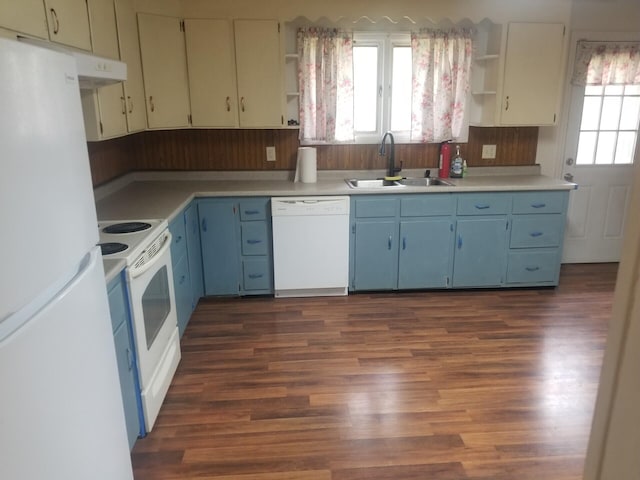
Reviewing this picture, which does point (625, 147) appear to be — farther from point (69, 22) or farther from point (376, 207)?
point (69, 22)

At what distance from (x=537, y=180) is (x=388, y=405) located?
2.41 metres

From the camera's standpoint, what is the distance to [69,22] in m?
2.20

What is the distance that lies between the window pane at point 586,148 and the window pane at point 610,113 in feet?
0.39

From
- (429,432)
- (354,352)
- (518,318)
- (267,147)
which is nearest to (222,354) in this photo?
(354,352)

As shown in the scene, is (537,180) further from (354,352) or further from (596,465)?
(596,465)

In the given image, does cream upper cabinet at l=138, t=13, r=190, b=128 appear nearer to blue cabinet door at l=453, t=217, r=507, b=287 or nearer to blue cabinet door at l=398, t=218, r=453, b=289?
blue cabinet door at l=398, t=218, r=453, b=289

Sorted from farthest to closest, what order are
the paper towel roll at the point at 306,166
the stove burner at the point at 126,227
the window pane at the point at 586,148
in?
the window pane at the point at 586,148
the paper towel roll at the point at 306,166
the stove burner at the point at 126,227

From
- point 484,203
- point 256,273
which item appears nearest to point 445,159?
point 484,203

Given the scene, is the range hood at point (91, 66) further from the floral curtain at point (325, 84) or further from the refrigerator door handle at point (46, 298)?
the floral curtain at point (325, 84)

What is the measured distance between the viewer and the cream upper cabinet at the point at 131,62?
2.93 m

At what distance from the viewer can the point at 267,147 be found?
3.96 m

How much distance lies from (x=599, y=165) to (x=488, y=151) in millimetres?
1066

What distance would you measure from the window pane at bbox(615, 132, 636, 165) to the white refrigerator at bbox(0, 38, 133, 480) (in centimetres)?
445

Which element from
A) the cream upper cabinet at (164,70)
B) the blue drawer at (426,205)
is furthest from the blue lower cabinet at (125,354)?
the blue drawer at (426,205)
